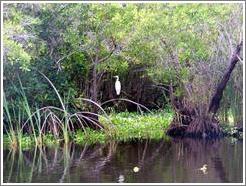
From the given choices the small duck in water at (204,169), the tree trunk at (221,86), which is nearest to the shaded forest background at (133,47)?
the tree trunk at (221,86)

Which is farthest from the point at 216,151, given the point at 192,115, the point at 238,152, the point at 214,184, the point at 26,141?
the point at 26,141

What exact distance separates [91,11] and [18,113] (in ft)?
9.30

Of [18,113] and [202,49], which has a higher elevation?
[202,49]

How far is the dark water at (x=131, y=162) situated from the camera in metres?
7.79

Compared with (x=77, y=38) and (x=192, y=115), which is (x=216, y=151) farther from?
(x=77, y=38)

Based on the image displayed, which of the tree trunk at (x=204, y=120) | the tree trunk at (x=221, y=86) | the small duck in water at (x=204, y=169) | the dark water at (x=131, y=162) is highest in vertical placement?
the tree trunk at (x=221, y=86)

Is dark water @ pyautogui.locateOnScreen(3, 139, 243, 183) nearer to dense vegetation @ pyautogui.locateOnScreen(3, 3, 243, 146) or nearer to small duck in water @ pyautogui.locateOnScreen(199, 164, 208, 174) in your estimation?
small duck in water @ pyautogui.locateOnScreen(199, 164, 208, 174)

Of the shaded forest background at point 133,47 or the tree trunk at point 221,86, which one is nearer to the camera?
the shaded forest background at point 133,47

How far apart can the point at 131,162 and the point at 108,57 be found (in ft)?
13.3

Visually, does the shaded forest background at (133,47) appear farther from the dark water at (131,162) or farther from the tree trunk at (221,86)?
the dark water at (131,162)

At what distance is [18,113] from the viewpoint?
35.7 feet

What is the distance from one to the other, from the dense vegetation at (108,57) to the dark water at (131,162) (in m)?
0.88

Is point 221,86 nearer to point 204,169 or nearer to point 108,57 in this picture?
point 108,57

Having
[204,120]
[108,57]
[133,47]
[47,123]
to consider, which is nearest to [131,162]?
[47,123]
